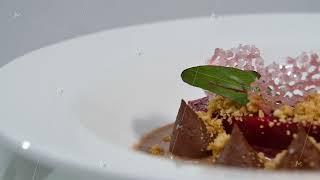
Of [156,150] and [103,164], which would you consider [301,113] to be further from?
[103,164]

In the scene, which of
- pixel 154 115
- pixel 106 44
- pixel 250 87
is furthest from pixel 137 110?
pixel 250 87

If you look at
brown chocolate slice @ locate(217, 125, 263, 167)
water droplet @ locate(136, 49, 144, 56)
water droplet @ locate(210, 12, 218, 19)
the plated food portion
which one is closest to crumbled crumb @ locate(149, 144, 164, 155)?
the plated food portion

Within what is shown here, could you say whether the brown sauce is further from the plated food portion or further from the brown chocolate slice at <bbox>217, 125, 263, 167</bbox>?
the brown chocolate slice at <bbox>217, 125, 263, 167</bbox>

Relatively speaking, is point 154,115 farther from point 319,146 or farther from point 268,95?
point 319,146

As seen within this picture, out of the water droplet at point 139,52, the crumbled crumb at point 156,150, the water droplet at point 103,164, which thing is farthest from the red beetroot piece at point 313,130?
the water droplet at point 139,52

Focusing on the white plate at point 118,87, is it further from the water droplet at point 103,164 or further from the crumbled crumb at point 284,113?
the crumbled crumb at point 284,113

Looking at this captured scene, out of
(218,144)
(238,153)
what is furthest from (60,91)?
(238,153)
